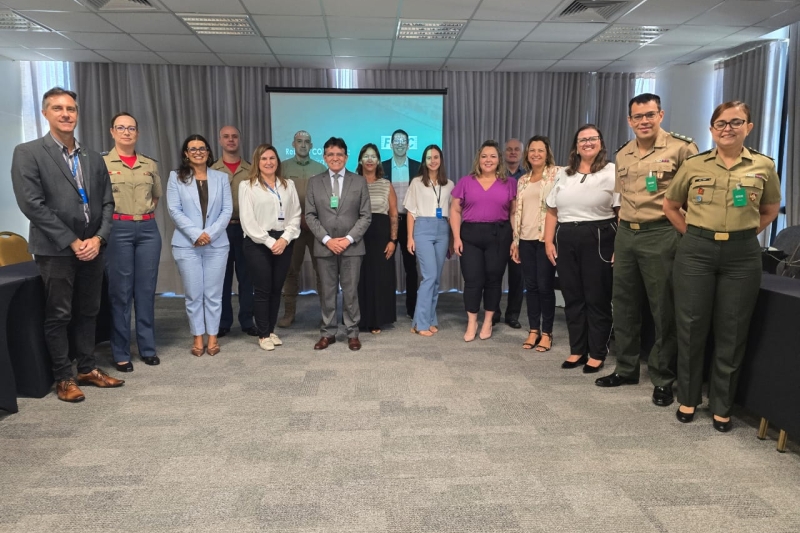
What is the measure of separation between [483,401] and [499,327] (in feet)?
6.10

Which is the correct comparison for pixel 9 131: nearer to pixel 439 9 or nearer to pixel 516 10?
pixel 439 9

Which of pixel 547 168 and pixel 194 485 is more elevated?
pixel 547 168

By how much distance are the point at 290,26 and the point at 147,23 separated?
1325mm

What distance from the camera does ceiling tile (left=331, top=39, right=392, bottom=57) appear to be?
17.7ft

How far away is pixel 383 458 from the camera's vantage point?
90.4 inches

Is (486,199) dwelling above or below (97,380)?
above

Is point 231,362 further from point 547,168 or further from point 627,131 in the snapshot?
point 627,131

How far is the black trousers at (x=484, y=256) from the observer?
4.10m

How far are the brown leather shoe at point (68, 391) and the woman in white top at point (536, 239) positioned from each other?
10.2 ft

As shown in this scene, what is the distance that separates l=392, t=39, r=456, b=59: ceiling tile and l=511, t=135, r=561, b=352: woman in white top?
214 cm

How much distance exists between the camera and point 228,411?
2.85 meters

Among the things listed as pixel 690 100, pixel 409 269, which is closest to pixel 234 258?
pixel 409 269

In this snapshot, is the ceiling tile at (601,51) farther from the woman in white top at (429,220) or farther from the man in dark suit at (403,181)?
the woman in white top at (429,220)

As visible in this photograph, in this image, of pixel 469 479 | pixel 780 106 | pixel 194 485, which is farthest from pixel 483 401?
pixel 780 106
